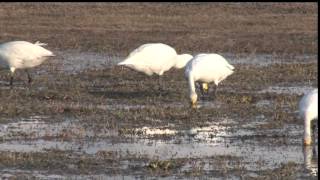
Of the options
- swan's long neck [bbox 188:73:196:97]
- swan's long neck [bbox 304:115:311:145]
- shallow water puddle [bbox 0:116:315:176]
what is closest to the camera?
shallow water puddle [bbox 0:116:315:176]

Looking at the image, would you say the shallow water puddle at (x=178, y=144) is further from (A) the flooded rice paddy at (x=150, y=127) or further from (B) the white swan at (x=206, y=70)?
(B) the white swan at (x=206, y=70)

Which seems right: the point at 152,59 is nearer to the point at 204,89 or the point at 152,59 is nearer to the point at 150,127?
the point at 204,89

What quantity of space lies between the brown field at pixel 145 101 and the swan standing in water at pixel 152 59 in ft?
1.16

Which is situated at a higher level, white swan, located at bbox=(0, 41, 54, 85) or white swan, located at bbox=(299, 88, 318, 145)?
white swan, located at bbox=(0, 41, 54, 85)

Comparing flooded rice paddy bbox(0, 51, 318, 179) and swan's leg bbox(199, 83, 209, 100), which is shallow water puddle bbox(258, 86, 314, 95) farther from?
swan's leg bbox(199, 83, 209, 100)

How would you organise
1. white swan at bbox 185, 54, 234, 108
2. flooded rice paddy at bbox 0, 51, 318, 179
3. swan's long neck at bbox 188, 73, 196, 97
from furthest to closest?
white swan at bbox 185, 54, 234, 108 → swan's long neck at bbox 188, 73, 196, 97 → flooded rice paddy at bbox 0, 51, 318, 179

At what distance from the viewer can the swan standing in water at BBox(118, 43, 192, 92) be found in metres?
19.4

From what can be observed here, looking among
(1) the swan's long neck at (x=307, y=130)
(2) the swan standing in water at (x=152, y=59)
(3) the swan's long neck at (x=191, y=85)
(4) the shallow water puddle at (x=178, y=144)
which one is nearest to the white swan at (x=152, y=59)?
(2) the swan standing in water at (x=152, y=59)

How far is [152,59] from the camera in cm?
1959

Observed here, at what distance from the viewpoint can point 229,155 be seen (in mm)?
12484

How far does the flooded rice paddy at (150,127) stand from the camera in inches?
459

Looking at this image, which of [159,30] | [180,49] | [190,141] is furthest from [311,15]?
[190,141]

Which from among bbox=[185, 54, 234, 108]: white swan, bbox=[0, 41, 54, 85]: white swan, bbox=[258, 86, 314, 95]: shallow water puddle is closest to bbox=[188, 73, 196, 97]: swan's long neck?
bbox=[185, 54, 234, 108]: white swan

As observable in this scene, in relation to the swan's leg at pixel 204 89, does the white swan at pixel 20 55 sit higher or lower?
higher
